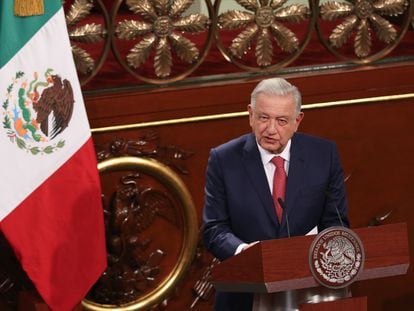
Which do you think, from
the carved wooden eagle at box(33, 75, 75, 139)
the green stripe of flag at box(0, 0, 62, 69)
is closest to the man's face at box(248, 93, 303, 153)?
the carved wooden eagle at box(33, 75, 75, 139)

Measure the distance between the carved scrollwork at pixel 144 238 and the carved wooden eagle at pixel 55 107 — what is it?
25.8 inches

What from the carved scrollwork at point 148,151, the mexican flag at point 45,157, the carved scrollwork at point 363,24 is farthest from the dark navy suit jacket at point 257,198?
the carved scrollwork at point 363,24

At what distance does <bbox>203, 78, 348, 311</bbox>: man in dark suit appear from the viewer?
3.90 meters

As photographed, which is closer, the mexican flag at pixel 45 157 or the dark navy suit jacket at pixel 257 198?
the dark navy suit jacket at pixel 257 198

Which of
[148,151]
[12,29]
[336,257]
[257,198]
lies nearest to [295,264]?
[336,257]

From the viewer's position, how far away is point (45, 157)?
428 cm

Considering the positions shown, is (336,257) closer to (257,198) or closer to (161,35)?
(257,198)

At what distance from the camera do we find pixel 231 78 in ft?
16.9

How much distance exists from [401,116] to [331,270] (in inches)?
72.4

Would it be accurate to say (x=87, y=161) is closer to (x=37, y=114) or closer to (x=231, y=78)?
(x=37, y=114)

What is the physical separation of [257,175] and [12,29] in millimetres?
951

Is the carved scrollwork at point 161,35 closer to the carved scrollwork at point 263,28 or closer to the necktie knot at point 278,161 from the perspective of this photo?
the carved scrollwork at point 263,28

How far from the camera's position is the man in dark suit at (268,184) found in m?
3.90

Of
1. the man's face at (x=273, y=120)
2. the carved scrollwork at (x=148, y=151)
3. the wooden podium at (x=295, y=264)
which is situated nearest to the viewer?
the wooden podium at (x=295, y=264)
